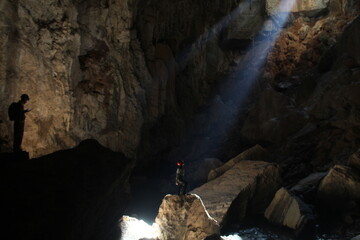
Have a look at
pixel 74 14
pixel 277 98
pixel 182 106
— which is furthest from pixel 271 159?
pixel 74 14

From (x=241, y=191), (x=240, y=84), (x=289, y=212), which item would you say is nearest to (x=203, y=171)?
(x=241, y=191)

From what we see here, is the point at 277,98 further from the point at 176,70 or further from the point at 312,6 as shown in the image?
the point at 312,6

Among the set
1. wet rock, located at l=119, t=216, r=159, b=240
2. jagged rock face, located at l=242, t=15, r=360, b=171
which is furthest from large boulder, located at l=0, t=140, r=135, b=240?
jagged rock face, located at l=242, t=15, r=360, b=171

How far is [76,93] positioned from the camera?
30.9ft

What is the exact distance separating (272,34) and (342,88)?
6424 millimetres

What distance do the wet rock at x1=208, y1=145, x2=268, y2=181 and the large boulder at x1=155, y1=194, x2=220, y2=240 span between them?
4892mm

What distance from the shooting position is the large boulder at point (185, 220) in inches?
254

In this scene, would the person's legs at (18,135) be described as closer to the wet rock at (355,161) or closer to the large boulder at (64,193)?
the large boulder at (64,193)

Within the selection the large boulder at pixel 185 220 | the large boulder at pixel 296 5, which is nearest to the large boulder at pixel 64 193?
the large boulder at pixel 185 220

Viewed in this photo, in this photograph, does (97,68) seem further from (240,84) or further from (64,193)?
(240,84)

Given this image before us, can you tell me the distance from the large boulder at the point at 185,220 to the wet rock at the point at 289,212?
3.07 meters

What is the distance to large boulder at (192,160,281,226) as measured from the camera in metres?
8.81

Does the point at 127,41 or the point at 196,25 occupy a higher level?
the point at 196,25

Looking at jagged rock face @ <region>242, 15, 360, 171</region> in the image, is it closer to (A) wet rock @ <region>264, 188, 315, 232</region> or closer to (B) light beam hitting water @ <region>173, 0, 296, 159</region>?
(B) light beam hitting water @ <region>173, 0, 296, 159</region>
